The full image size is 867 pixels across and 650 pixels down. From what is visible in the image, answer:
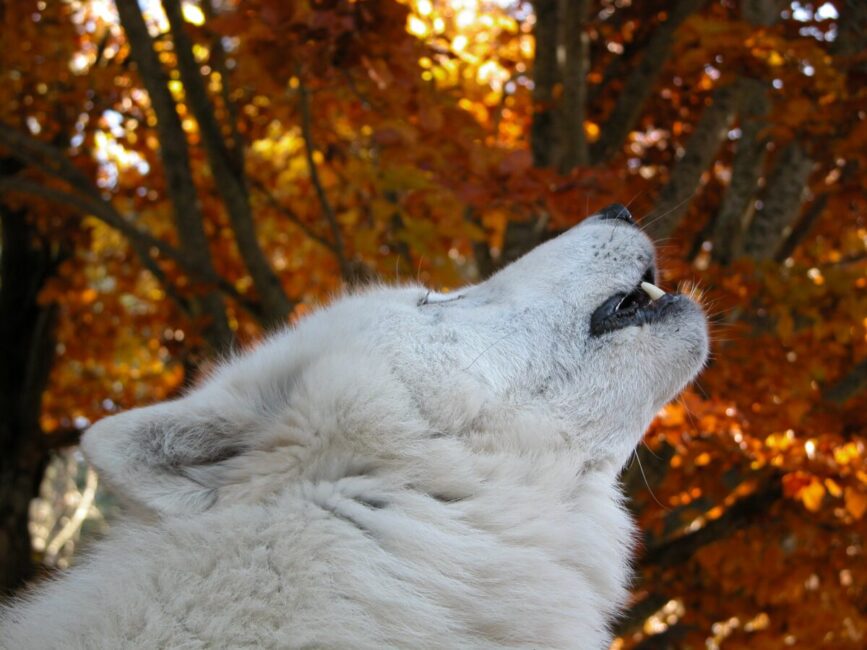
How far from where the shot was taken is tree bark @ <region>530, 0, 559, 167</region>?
4781 millimetres

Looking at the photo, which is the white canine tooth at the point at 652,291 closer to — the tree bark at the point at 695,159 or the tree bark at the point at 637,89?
the tree bark at the point at 695,159

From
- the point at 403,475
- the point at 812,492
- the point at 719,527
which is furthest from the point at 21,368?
the point at 403,475

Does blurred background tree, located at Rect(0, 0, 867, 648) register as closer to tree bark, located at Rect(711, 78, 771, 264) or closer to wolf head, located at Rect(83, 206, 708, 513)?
tree bark, located at Rect(711, 78, 771, 264)

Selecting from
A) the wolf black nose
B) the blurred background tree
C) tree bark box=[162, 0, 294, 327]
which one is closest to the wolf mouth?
the wolf black nose

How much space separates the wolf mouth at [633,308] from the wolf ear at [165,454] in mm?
1009

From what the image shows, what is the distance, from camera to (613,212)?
2.93 meters

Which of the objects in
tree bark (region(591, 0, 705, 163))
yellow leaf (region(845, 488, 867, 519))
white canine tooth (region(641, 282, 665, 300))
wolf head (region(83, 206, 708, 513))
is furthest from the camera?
tree bark (region(591, 0, 705, 163))

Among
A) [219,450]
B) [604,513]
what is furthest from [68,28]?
Result: [604,513]

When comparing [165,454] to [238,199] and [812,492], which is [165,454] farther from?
[812,492]

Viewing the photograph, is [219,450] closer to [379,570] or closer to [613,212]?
[379,570]

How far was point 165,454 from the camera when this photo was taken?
2.11 m

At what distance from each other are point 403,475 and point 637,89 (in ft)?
11.7

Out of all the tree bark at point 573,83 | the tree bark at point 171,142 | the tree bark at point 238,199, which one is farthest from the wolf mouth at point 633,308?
the tree bark at point 171,142

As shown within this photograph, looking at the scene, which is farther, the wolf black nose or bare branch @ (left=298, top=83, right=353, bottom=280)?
bare branch @ (left=298, top=83, right=353, bottom=280)
